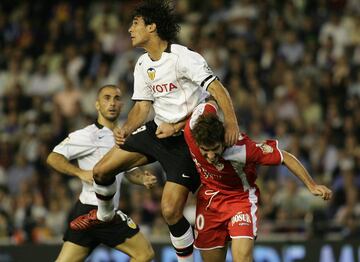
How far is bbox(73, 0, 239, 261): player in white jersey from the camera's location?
33.0 ft

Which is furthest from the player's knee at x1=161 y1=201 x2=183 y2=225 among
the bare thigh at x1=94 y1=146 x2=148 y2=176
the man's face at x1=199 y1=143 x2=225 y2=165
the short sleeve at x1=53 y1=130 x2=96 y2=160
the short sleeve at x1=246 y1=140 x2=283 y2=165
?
the short sleeve at x1=53 y1=130 x2=96 y2=160

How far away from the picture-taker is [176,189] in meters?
10.1

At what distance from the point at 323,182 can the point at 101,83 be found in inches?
175

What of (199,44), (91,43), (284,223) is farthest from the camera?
(91,43)

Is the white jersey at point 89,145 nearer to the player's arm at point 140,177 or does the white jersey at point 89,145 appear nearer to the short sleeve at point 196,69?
the player's arm at point 140,177

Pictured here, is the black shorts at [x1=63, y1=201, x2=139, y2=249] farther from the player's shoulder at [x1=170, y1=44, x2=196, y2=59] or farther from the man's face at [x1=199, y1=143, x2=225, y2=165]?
the player's shoulder at [x1=170, y1=44, x2=196, y2=59]

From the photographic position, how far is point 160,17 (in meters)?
10.3

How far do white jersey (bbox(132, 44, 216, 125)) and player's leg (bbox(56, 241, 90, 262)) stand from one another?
159cm

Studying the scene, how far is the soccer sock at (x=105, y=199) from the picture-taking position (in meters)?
10.4

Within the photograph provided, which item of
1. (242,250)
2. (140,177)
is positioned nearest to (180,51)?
(140,177)

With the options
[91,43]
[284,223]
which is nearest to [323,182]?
[284,223]

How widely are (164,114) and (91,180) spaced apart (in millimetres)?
1034

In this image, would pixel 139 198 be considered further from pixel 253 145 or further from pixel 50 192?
pixel 253 145

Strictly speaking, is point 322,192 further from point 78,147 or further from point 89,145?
point 78,147
